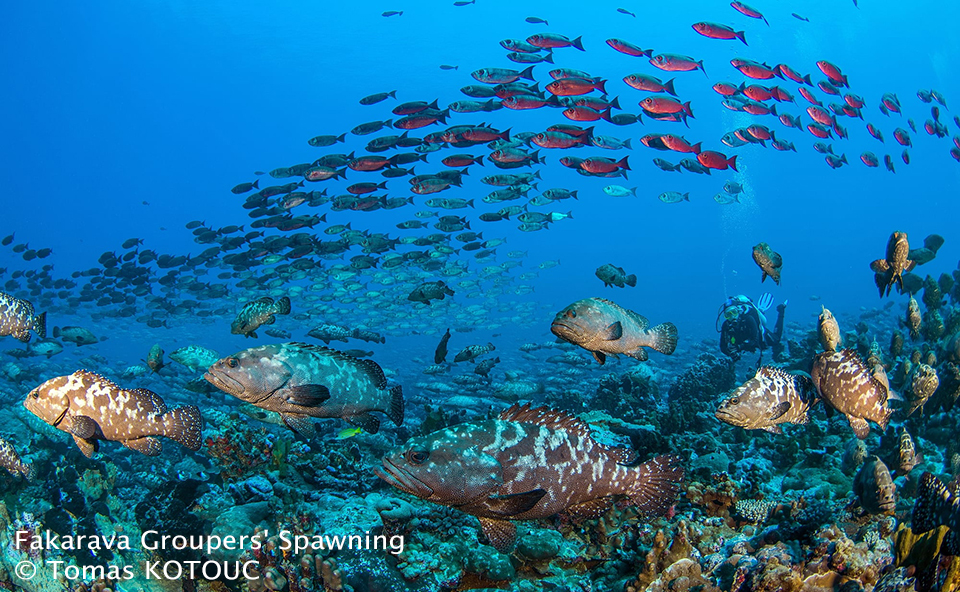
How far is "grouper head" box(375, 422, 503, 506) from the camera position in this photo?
7.97 ft

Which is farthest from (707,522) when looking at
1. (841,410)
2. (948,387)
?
(948,387)

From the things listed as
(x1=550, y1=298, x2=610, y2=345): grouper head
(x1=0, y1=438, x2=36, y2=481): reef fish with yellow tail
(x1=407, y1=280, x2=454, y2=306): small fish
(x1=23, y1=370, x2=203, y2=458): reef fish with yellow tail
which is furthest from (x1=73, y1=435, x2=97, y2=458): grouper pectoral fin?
(x1=407, y1=280, x2=454, y2=306): small fish

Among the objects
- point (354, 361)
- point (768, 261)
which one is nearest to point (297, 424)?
point (354, 361)

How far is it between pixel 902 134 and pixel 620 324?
49.0 feet

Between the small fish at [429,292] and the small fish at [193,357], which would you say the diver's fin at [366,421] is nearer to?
the small fish at [193,357]

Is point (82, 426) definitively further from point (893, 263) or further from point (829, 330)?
point (893, 263)

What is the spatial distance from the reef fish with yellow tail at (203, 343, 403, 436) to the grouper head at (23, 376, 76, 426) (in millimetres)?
1291

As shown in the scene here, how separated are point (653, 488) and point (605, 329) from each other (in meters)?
1.27

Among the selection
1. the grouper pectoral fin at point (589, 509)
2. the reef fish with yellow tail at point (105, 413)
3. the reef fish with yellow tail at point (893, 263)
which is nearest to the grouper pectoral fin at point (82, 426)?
the reef fish with yellow tail at point (105, 413)

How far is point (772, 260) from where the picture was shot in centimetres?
566

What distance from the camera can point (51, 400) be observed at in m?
3.42

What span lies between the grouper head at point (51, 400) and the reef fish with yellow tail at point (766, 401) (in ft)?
15.6

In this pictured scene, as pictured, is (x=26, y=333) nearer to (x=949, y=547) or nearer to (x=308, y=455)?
(x=308, y=455)

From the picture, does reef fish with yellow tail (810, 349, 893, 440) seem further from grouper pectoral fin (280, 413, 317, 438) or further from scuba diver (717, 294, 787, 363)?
scuba diver (717, 294, 787, 363)
